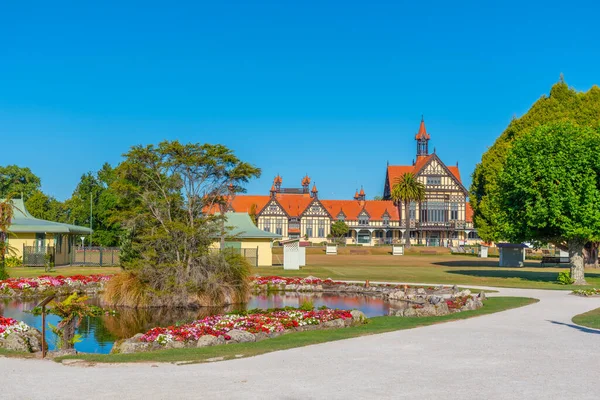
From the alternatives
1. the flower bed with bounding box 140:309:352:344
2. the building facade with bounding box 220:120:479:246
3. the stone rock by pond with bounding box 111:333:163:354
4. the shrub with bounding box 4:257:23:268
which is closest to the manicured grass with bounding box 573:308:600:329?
the flower bed with bounding box 140:309:352:344

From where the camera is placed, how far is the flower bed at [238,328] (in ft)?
48.9

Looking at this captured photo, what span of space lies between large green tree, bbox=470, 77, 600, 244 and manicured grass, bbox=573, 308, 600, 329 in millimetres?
26404

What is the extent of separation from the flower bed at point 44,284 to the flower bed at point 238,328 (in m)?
13.5

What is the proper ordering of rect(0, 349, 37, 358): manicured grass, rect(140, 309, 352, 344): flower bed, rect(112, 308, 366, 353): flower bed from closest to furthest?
rect(0, 349, 37, 358): manicured grass
rect(112, 308, 366, 353): flower bed
rect(140, 309, 352, 344): flower bed

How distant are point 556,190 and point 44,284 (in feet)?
83.4

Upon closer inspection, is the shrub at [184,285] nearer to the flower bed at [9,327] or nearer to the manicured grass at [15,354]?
the flower bed at [9,327]

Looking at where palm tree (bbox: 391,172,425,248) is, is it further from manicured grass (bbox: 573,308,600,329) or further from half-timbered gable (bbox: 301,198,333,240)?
manicured grass (bbox: 573,308,600,329)

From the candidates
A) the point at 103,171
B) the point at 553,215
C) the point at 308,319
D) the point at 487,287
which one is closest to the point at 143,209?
the point at 308,319

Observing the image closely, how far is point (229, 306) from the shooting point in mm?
25156

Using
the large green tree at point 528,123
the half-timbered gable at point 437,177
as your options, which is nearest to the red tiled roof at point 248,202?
the half-timbered gable at point 437,177

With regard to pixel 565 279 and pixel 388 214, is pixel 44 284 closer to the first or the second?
pixel 565 279

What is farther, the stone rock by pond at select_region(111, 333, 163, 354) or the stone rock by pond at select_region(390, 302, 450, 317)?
the stone rock by pond at select_region(390, 302, 450, 317)

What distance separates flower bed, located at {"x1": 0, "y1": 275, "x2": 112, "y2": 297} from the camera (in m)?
28.3

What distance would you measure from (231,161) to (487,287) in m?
13.2
